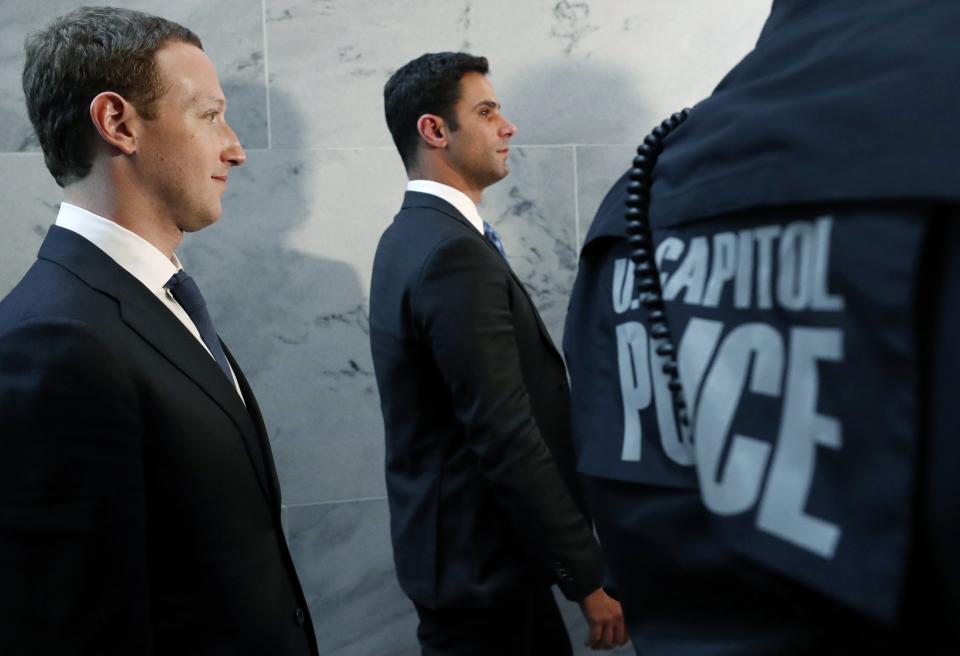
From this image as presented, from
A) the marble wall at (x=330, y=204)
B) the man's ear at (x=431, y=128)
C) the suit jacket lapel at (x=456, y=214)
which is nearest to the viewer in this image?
the suit jacket lapel at (x=456, y=214)

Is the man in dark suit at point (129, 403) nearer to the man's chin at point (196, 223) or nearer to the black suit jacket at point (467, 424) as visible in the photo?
the man's chin at point (196, 223)

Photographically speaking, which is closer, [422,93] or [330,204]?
[422,93]

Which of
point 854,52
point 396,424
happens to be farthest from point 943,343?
point 396,424

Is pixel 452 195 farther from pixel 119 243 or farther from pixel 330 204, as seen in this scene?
pixel 119 243

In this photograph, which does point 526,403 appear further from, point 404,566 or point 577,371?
point 577,371

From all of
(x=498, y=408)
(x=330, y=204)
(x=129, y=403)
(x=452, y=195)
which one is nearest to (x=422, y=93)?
(x=452, y=195)

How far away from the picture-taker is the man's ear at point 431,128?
1812 millimetres

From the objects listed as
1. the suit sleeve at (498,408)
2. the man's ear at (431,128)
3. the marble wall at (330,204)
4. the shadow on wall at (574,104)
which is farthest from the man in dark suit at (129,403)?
the shadow on wall at (574,104)

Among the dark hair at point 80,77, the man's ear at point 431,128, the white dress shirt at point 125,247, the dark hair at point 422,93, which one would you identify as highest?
the dark hair at point 422,93

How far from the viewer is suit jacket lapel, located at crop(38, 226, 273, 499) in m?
0.99

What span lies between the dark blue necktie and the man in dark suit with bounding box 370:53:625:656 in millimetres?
431

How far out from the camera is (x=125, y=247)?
1047 millimetres

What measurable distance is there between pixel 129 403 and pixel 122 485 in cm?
9

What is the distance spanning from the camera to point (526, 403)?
1.51 m
